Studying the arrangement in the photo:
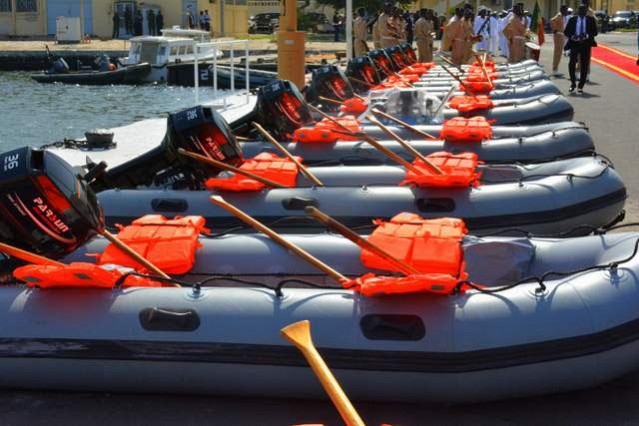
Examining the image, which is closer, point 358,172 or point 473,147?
point 358,172

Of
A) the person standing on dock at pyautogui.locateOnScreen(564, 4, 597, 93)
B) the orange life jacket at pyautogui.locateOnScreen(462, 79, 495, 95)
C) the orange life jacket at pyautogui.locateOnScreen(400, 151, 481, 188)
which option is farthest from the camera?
the person standing on dock at pyautogui.locateOnScreen(564, 4, 597, 93)

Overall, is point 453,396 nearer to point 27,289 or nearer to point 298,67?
point 27,289

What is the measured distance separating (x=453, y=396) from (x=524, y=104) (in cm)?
749

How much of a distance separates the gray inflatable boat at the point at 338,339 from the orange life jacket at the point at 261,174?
93.7 inches

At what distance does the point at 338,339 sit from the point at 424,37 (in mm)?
19048

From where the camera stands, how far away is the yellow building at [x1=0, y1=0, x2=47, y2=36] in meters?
45.8

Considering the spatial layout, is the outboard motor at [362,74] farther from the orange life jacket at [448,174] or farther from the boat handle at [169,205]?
the boat handle at [169,205]

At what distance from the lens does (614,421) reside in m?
4.29

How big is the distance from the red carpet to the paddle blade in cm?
1634

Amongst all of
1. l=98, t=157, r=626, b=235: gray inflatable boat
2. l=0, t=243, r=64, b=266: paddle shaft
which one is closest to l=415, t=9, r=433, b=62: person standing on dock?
l=98, t=157, r=626, b=235: gray inflatable boat

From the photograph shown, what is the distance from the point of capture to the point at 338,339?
4.31 m

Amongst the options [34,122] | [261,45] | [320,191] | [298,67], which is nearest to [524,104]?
[298,67]

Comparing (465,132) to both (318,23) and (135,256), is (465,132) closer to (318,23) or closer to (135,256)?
(135,256)

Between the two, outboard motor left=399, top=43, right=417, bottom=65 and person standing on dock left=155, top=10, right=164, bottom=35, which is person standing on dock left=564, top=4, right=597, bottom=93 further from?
person standing on dock left=155, top=10, right=164, bottom=35
